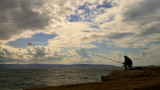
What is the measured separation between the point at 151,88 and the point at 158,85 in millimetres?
653

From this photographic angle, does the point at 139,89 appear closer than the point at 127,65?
Yes

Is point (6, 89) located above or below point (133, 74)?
below

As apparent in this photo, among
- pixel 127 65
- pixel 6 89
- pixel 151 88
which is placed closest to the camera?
pixel 151 88

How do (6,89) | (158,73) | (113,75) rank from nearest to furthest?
(158,73), (113,75), (6,89)

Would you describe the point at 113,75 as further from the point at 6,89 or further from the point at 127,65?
the point at 6,89

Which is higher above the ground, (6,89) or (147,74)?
(147,74)

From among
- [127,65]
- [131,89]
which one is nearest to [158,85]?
[131,89]

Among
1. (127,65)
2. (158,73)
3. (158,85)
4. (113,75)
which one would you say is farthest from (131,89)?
(127,65)

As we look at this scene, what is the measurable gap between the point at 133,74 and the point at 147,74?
1.31 metres

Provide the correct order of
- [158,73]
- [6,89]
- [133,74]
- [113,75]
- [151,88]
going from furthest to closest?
[6,89] < [113,75] < [133,74] < [158,73] < [151,88]

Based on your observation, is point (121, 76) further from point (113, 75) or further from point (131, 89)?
point (131, 89)

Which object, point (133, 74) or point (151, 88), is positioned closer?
point (151, 88)

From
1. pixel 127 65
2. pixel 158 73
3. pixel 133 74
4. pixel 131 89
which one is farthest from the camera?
pixel 127 65

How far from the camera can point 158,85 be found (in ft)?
21.3
